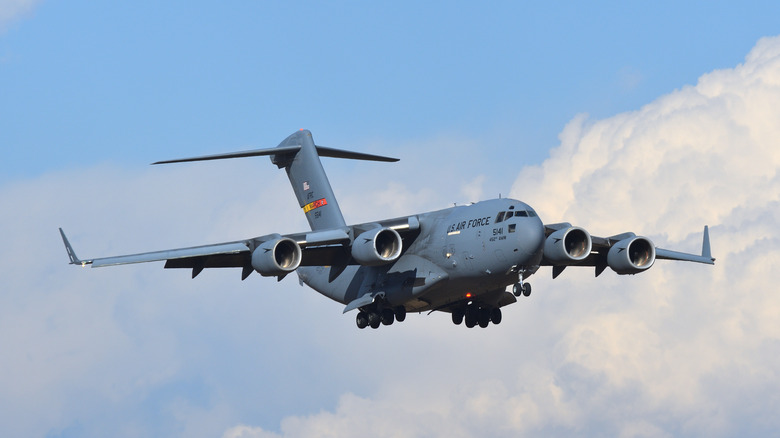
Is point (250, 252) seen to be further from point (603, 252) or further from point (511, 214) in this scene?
point (603, 252)

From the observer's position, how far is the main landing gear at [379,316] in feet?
103

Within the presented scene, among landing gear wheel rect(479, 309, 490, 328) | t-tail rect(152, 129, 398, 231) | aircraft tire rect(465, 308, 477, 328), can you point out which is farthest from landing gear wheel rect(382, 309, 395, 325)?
t-tail rect(152, 129, 398, 231)

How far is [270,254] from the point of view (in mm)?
28391

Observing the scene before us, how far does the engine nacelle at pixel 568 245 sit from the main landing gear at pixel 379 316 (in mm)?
3843

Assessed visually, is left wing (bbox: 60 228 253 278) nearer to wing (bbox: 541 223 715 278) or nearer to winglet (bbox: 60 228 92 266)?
winglet (bbox: 60 228 92 266)

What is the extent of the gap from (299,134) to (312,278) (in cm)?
429

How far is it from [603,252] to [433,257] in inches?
175

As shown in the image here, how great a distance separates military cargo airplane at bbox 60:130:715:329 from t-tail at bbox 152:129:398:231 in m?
1.73

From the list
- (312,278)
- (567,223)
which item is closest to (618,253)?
(567,223)

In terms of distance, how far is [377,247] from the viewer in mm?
29359

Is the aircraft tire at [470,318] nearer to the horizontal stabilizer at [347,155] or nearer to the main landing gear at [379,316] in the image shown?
the main landing gear at [379,316]

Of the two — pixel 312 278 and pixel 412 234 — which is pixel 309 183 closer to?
pixel 312 278

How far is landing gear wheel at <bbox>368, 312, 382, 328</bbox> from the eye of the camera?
31297 mm

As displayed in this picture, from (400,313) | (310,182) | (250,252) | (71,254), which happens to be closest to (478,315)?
(400,313)
